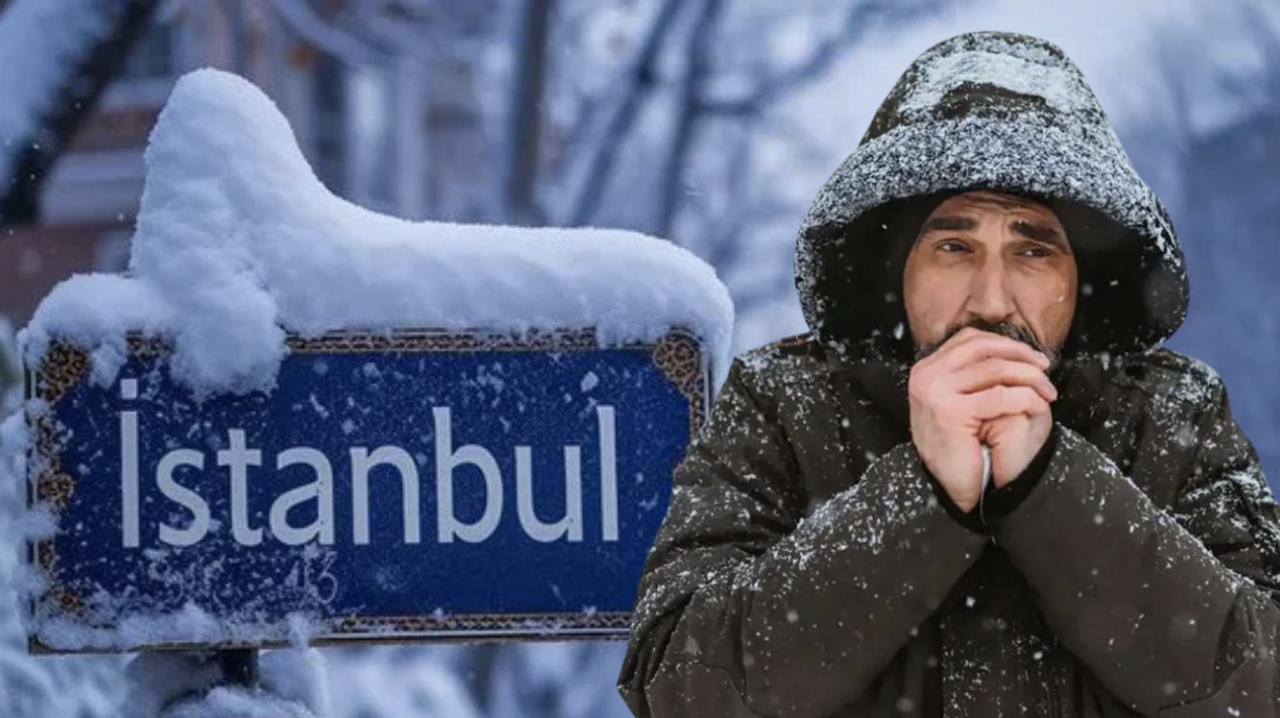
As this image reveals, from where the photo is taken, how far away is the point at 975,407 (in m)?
1.81

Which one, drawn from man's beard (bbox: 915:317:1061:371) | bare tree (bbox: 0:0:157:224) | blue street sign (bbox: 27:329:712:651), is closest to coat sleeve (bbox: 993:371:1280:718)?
man's beard (bbox: 915:317:1061:371)

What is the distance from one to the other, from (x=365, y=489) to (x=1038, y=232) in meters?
0.98

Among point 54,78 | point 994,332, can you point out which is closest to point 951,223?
point 994,332

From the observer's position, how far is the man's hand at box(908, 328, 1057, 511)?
181cm

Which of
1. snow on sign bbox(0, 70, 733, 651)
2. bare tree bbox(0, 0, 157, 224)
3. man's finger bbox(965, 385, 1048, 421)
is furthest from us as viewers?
bare tree bbox(0, 0, 157, 224)

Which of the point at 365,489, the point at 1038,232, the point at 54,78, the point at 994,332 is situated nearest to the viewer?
the point at 994,332

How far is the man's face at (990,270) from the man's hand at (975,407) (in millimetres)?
152

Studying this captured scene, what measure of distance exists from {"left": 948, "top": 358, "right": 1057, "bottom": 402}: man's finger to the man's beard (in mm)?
114

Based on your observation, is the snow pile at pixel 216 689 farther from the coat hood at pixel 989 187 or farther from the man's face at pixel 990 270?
the man's face at pixel 990 270

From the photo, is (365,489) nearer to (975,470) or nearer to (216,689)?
(216,689)

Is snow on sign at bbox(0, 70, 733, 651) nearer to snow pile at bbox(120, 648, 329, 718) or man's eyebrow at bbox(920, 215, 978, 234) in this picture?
snow pile at bbox(120, 648, 329, 718)

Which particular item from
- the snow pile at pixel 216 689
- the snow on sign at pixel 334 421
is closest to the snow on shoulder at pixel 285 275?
the snow on sign at pixel 334 421

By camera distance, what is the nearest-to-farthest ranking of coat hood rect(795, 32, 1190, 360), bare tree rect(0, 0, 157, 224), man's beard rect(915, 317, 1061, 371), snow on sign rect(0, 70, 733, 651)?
1. man's beard rect(915, 317, 1061, 371)
2. coat hood rect(795, 32, 1190, 360)
3. snow on sign rect(0, 70, 733, 651)
4. bare tree rect(0, 0, 157, 224)

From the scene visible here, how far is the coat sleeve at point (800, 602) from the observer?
6.10 ft
